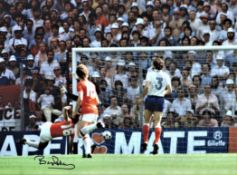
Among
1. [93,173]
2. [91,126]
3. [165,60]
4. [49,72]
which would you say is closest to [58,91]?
[49,72]

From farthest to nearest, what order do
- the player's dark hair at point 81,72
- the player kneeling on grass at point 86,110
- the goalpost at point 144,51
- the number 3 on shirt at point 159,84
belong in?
the goalpost at point 144,51, the number 3 on shirt at point 159,84, the player kneeling on grass at point 86,110, the player's dark hair at point 81,72

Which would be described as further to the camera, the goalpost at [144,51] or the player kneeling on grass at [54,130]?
the goalpost at [144,51]

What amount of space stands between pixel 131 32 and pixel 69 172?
934cm

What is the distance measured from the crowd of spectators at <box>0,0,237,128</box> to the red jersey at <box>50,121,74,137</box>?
1759 millimetres

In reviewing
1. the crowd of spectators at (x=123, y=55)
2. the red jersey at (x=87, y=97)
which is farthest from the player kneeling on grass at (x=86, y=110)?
the crowd of spectators at (x=123, y=55)

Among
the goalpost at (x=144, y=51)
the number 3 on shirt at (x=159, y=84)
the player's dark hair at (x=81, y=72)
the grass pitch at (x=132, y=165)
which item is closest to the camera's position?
the grass pitch at (x=132, y=165)

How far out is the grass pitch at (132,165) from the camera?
12.7 metres

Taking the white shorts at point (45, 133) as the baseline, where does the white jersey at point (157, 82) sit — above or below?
above

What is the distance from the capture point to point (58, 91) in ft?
65.0

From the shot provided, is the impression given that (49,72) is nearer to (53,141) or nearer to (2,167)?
(53,141)

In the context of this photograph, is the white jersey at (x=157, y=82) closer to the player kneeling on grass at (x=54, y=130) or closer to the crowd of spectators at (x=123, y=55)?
the player kneeling on grass at (x=54, y=130)

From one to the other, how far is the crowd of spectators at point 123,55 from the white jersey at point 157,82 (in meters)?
1.94

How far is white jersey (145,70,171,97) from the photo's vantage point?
56.4 ft
